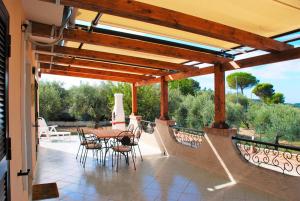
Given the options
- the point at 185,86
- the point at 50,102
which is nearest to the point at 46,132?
the point at 50,102

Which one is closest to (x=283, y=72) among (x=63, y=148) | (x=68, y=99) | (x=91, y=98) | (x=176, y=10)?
(x=91, y=98)

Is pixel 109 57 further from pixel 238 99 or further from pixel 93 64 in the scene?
pixel 238 99

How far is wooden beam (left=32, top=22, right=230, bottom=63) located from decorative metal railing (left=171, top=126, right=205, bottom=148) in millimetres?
2037

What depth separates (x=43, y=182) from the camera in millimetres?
4840

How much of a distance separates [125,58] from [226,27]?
9.32 feet

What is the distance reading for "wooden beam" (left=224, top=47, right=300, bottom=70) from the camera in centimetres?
411

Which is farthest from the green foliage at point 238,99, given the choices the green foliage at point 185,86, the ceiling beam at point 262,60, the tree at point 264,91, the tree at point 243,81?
the tree at point 243,81

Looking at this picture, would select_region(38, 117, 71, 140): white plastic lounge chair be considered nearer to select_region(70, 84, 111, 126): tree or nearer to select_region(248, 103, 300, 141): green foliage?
select_region(70, 84, 111, 126): tree

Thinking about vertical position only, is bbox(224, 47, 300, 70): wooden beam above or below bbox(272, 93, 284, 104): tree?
above

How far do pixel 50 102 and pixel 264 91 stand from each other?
1636 centimetres

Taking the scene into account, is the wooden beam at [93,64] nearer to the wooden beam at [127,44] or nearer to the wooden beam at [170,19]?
the wooden beam at [127,44]

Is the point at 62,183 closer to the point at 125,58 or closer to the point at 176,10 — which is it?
the point at 125,58

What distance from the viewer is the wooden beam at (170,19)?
2.52 m

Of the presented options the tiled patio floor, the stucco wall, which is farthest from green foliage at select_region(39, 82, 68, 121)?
the stucco wall
